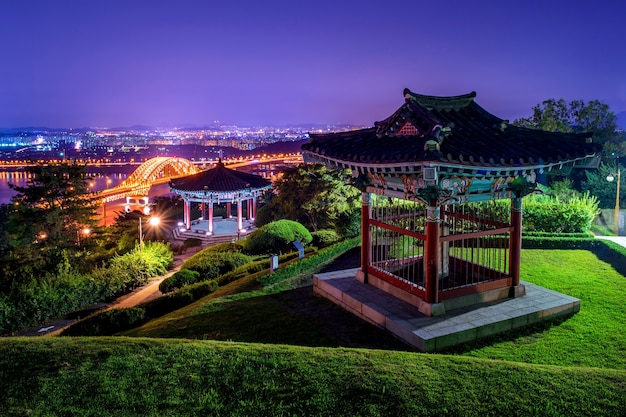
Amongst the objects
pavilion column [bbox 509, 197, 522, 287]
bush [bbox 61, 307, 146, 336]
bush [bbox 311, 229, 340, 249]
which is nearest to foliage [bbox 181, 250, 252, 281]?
bush [bbox 311, 229, 340, 249]

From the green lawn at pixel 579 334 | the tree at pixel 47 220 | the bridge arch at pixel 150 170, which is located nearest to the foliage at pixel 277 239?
the tree at pixel 47 220

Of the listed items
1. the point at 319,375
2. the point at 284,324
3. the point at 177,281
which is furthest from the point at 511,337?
the point at 177,281

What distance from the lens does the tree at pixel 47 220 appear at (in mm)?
21297

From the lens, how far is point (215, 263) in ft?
70.4

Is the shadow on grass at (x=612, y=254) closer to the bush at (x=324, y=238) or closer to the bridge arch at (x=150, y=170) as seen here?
the bush at (x=324, y=238)

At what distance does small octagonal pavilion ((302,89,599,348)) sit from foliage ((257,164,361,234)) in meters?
11.9

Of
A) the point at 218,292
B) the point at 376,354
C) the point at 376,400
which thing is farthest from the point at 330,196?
the point at 376,400

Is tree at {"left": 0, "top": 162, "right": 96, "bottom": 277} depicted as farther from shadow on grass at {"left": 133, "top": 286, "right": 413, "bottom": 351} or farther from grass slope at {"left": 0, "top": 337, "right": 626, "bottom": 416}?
grass slope at {"left": 0, "top": 337, "right": 626, "bottom": 416}

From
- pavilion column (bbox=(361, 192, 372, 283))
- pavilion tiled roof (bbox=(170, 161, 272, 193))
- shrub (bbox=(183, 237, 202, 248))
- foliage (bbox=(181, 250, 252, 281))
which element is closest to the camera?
pavilion column (bbox=(361, 192, 372, 283))

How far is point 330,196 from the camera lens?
26906 millimetres

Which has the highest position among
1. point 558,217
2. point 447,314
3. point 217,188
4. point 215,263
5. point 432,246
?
point 432,246

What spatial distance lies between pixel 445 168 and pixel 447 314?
3049 millimetres

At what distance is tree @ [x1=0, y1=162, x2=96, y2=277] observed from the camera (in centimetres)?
2130

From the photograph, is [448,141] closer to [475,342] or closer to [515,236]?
[515,236]
